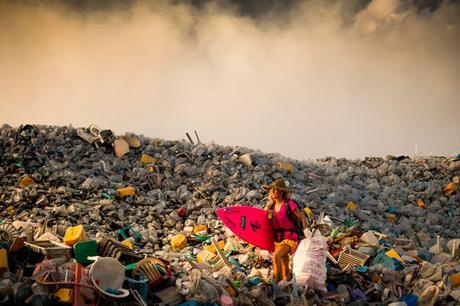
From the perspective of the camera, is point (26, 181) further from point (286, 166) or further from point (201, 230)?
point (286, 166)

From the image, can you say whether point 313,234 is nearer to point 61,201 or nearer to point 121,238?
point 121,238

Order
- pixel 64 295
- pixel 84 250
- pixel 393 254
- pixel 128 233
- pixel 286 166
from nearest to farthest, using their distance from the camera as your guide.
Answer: pixel 64 295 < pixel 84 250 < pixel 393 254 < pixel 128 233 < pixel 286 166

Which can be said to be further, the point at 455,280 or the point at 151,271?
the point at 455,280

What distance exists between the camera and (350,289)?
505 cm

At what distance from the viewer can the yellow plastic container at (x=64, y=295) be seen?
3.47 metres

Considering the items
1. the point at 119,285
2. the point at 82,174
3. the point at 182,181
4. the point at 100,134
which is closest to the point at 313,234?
the point at 119,285

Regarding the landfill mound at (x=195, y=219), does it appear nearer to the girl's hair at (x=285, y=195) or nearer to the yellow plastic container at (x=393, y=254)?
the yellow plastic container at (x=393, y=254)

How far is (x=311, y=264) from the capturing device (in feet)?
15.5

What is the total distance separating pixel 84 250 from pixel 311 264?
2.76 m

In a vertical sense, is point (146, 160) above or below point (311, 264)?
above

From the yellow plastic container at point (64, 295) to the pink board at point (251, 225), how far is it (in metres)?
3.09

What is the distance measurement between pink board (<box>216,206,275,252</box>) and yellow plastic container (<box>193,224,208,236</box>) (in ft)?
3.92

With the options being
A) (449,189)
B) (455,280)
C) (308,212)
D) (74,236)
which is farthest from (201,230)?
(449,189)

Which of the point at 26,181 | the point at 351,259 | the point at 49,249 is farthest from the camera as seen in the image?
the point at 26,181
